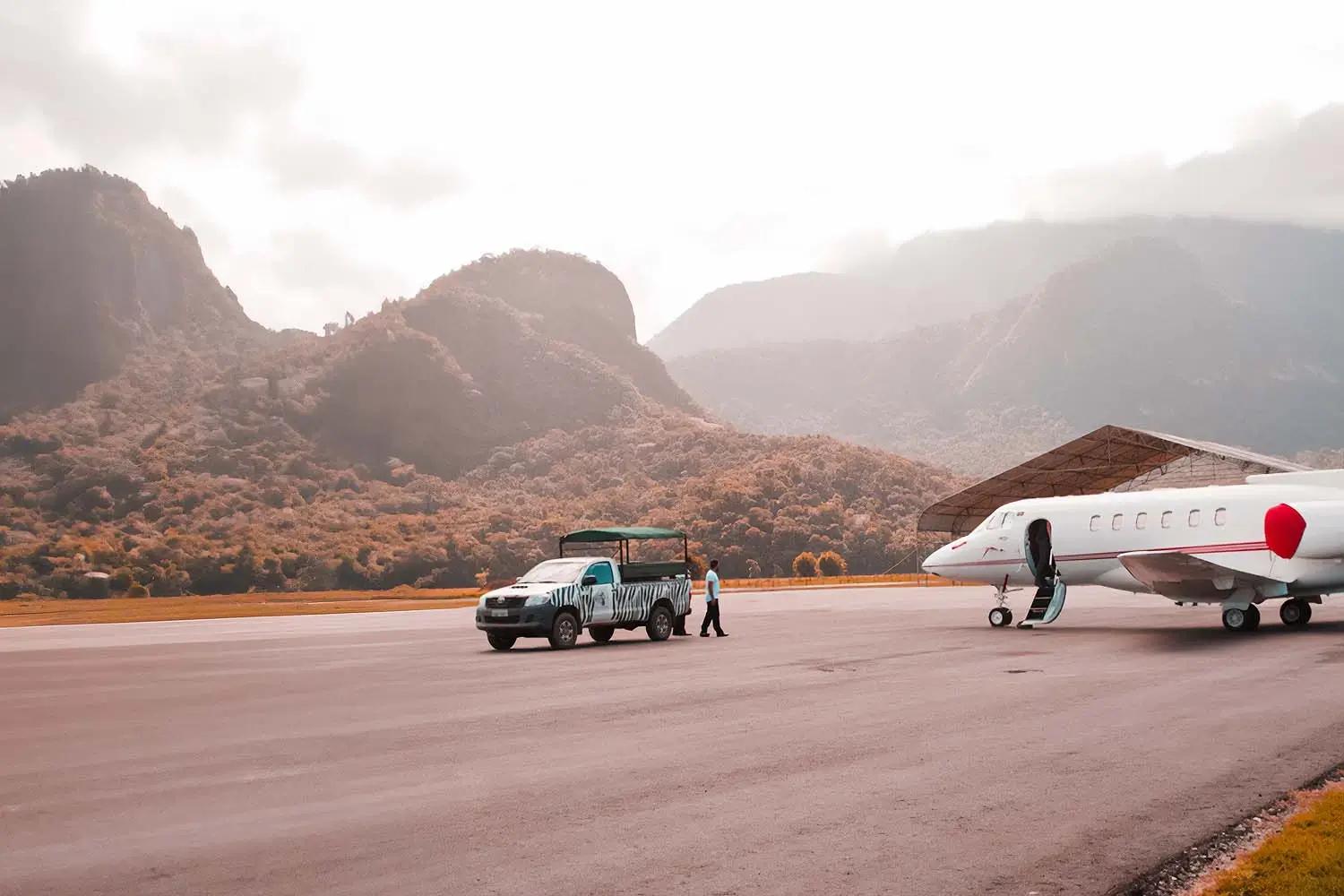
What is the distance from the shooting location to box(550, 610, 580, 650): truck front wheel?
2495cm

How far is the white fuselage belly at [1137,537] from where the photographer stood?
24.8m

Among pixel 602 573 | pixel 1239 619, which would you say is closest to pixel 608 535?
pixel 602 573

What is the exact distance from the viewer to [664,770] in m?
10.4

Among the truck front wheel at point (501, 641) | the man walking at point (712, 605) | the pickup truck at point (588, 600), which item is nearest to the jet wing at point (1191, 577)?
the man walking at point (712, 605)

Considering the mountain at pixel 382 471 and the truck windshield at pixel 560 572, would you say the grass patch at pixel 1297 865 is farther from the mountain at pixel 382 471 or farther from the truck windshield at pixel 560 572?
the mountain at pixel 382 471

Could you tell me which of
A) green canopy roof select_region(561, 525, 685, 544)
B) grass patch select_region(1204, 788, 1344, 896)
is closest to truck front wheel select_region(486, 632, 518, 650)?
green canopy roof select_region(561, 525, 685, 544)

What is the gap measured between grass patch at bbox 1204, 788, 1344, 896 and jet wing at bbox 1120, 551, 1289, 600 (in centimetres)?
1625

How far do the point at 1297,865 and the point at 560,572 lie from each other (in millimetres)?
20074

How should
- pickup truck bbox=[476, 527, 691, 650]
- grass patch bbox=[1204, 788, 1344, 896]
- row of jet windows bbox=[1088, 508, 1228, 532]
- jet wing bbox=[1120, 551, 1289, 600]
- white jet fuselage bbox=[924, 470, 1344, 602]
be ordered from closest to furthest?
grass patch bbox=[1204, 788, 1344, 896], jet wing bbox=[1120, 551, 1289, 600], white jet fuselage bbox=[924, 470, 1344, 602], pickup truck bbox=[476, 527, 691, 650], row of jet windows bbox=[1088, 508, 1228, 532]

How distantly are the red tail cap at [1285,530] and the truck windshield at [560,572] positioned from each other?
14.0m

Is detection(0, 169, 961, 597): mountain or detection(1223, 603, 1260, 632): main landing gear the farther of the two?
detection(0, 169, 961, 597): mountain

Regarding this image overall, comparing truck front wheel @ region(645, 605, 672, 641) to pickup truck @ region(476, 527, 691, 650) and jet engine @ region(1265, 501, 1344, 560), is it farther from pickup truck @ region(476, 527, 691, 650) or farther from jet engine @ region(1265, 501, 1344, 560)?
jet engine @ region(1265, 501, 1344, 560)

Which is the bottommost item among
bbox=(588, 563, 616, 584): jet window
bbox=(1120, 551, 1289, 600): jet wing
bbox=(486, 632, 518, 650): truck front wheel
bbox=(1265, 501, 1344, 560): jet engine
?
bbox=(486, 632, 518, 650): truck front wheel

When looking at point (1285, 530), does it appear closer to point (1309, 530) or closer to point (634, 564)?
point (1309, 530)
